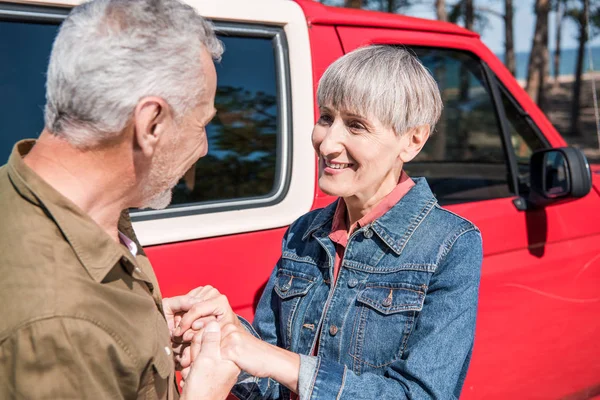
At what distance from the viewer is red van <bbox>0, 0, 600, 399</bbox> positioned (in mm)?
1931

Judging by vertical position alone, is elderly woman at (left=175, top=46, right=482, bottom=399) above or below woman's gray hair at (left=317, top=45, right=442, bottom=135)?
below

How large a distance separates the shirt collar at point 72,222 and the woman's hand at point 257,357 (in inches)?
15.5

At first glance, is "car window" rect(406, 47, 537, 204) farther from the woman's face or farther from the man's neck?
the man's neck

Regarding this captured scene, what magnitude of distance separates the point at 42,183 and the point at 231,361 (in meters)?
0.59

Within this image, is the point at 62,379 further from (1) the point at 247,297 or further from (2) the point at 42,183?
(1) the point at 247,297

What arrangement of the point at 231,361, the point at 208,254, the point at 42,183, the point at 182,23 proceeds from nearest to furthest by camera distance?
the point at 42,183
the point at 182,23
the point at 231,361
the point at 208,254

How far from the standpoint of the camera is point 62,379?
1122mm

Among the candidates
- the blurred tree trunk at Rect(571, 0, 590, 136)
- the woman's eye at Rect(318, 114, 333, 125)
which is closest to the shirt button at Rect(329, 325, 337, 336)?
the woman's eye at Rect(318, 114, 333, 125)

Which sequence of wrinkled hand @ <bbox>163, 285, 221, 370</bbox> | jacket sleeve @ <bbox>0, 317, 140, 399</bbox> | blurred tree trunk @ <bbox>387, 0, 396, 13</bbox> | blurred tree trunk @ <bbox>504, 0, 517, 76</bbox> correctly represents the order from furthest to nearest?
1. blurred tree trunk @ <bbox>504, 0, 517, 76</bbox>
2. blurred tree trunk @ <bbox>387, 0, 396, 13</bbox>
3. wrinkled hand @ <bbox>163, 285, 221, 370</bbox>
4. jacket sleeve @ <bbox>0, 317, 140, 399</bbox>

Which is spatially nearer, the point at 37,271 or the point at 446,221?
the point at 37,271

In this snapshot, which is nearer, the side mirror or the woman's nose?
the woman's nose

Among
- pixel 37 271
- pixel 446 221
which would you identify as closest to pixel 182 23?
pixel 37 271

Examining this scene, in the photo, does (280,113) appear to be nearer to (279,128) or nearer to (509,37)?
(279,128)

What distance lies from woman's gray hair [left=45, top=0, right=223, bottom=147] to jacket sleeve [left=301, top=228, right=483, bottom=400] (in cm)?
77
